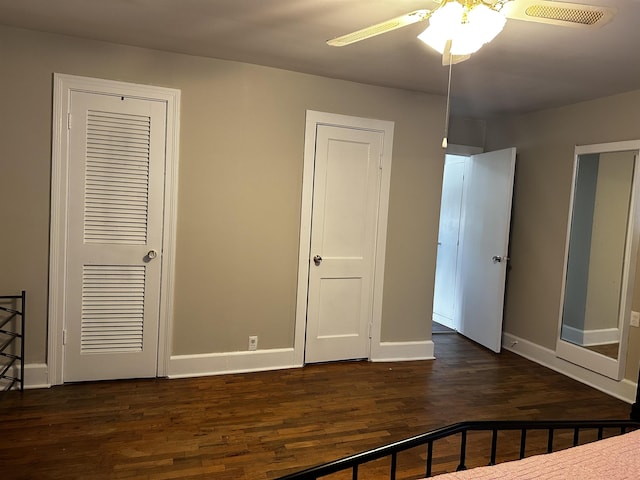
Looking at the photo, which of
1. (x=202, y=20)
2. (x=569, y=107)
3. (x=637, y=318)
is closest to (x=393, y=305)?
(x=637, y=318)

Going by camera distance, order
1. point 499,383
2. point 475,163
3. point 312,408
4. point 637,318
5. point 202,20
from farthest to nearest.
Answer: point 475,163
point 499,383
point 637,318
point 312,408
point 202,20

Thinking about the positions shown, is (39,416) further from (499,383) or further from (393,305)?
(499,383)

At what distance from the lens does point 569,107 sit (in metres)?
4.03

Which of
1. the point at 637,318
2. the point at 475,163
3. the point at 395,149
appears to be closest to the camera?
the point at 637,318

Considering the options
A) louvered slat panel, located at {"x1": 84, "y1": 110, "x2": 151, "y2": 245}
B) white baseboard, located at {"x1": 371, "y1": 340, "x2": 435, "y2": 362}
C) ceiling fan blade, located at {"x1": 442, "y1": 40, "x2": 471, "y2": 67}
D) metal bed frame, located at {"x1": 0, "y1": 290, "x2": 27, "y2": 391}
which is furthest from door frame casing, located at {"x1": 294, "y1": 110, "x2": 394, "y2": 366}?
metal bed frame, located at {"x1": 0, "y1": 290, "x2": 27, "y2": 391}

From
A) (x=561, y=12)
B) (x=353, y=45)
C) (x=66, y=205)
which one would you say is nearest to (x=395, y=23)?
(x=561, y=12)

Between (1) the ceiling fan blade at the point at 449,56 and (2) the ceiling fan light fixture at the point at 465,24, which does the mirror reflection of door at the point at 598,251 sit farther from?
(2) the ceiling fan light fixture at the point at 465,24

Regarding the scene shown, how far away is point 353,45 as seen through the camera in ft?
9.30

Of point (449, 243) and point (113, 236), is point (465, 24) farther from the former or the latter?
point (449, 243)

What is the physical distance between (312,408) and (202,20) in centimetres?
253

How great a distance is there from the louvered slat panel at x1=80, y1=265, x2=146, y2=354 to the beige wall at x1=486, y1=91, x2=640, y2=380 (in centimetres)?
359

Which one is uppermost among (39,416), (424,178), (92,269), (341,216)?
(424,178)

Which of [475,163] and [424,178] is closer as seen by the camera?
[424,178]

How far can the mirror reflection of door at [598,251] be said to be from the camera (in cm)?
356
